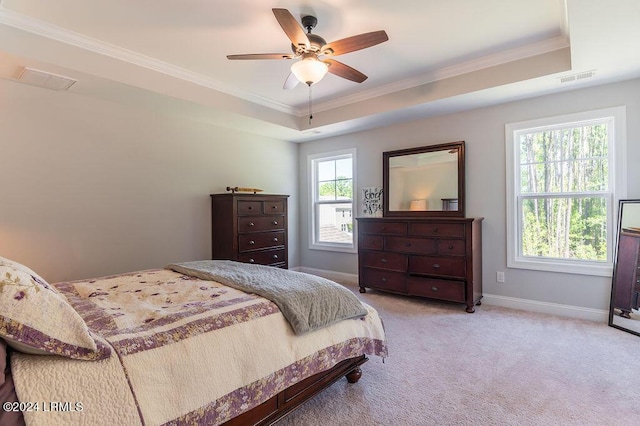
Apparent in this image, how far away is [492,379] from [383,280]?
6.77 feet

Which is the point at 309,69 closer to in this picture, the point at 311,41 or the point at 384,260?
the point at 311,41

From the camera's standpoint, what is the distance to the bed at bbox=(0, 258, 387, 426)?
39.2 inches

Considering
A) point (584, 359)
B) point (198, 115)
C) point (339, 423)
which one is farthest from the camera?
point (198, 115)

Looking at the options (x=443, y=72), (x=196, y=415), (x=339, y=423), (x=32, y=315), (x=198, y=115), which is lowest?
(x=339, y=423)

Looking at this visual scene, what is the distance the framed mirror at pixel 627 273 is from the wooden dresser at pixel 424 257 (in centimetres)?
119

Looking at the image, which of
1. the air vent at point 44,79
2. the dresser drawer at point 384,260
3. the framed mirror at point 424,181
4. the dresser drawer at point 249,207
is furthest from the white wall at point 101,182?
the framed mirror at point 424,181

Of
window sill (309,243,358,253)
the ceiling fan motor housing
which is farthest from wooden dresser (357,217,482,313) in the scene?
the ceiling fan motor housing

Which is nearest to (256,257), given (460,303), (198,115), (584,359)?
(198,115)

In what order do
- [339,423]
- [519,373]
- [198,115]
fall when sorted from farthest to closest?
[198,115] < [519,373] < [339,423]

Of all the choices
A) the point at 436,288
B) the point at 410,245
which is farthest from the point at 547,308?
the point at 410,245

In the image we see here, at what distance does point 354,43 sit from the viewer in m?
2.30

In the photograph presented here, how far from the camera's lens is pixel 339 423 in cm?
174

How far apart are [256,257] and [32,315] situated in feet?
10.8

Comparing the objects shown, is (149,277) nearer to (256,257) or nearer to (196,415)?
(196,415)
